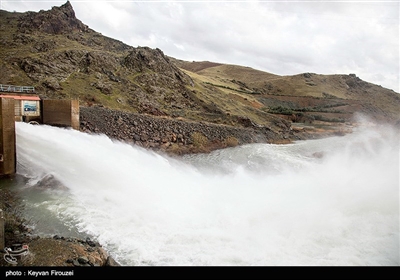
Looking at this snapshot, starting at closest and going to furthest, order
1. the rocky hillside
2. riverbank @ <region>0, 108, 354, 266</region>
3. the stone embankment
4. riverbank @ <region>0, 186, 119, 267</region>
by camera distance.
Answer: riverbank @ <region>0, 186, 119, 267</region> < riverbank @ <region>0, 108, 354, 266</region> < the stone embankment < the rocky hillside

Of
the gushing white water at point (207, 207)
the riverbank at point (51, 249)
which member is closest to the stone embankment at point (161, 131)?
the gushing white water at point (207, 207)

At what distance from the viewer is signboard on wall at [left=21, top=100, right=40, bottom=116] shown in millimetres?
22319

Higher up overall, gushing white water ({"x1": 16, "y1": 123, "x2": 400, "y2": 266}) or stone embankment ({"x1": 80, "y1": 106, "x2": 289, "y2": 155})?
stone embankment ({"x1": 80, "y1": 106, "x2": 289, "y2": 155})

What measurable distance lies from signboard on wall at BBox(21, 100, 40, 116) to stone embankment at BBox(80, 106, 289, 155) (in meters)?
3.80

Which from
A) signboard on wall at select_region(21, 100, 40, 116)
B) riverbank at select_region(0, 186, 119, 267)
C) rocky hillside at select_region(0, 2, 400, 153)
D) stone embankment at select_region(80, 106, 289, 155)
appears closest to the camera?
riverbank at select_region(0, 186, 119, 267)

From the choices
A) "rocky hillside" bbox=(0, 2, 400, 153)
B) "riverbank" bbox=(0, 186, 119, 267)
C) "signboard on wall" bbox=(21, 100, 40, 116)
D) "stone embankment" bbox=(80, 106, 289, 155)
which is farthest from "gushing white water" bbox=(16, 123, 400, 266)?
"rocky hillside" bbox=(0, 2, 400, 153)

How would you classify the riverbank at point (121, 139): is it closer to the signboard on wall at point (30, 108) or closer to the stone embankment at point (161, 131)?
the stone embankment at point (161, 131)

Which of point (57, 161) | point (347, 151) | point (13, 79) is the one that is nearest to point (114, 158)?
point (57, 161)

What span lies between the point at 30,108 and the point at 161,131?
12695 millimetres

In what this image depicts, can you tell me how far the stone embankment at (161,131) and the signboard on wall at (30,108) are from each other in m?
3.80

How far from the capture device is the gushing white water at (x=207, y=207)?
10242 mm

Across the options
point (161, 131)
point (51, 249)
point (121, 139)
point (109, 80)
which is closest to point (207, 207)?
point (51, 249)

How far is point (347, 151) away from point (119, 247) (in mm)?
30115

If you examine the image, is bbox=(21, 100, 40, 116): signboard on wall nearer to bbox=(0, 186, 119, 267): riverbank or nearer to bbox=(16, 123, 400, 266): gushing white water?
bbox=(16, 123, 400, 266): gushing white water
